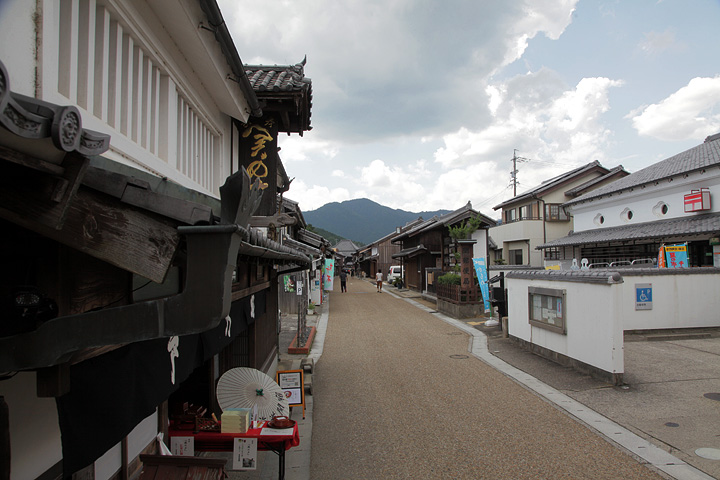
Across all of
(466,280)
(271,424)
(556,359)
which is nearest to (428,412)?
(271,424)

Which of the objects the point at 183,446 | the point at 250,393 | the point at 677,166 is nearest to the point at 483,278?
the point at 677,166

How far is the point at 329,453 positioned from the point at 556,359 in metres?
6.90

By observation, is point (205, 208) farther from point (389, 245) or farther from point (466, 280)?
point (389, 245)

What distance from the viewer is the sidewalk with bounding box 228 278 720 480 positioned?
18.6 ft

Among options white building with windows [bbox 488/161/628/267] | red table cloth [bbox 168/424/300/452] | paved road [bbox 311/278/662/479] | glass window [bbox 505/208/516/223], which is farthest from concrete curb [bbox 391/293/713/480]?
glass window [bbox 505/208/516/223]

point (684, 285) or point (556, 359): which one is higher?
point (684, 285)

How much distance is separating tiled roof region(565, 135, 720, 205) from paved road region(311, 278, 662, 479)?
15422 mm

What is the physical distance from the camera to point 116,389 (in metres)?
2.53

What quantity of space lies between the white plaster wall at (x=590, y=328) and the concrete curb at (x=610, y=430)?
1.19 metres

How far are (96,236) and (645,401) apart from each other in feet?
29.9

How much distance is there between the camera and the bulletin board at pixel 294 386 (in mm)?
7539

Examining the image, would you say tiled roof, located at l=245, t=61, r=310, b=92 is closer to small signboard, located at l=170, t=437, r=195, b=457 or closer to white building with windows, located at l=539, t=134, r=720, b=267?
small signboard, located at l=170, t=437, r=195, b=457

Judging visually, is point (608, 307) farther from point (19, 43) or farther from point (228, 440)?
point (19, 43)

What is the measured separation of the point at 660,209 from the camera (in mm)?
20703
